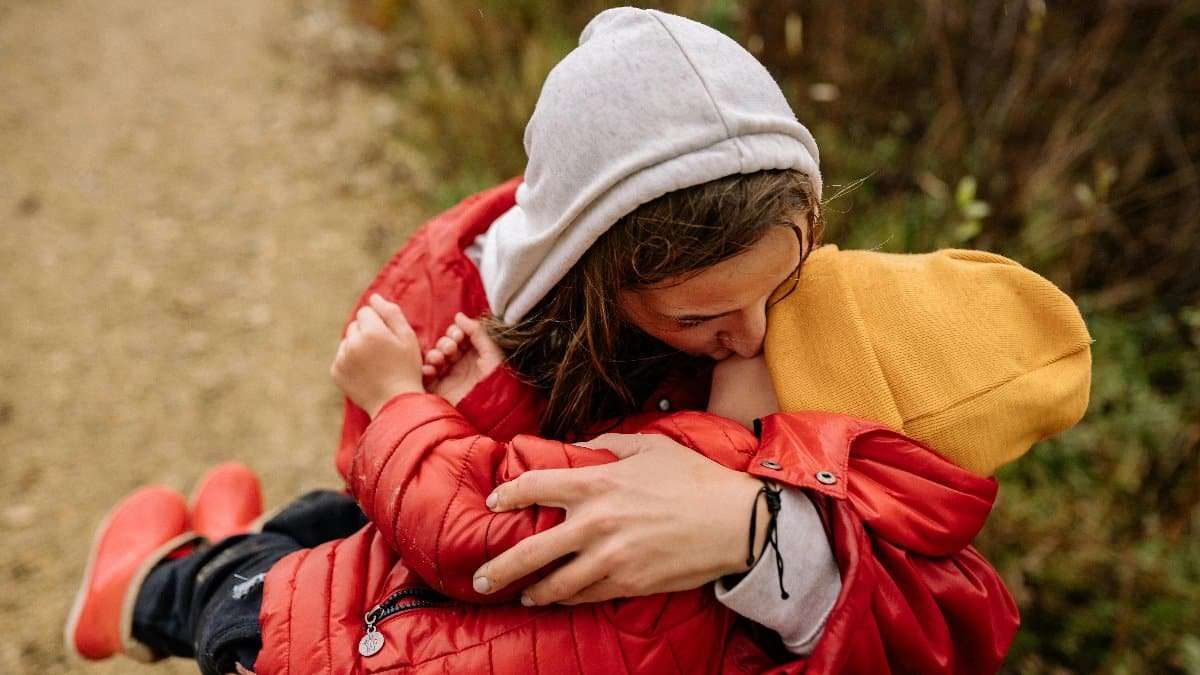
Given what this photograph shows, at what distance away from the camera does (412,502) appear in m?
1.39

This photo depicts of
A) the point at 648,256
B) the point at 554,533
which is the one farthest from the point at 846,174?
the point at 554,533

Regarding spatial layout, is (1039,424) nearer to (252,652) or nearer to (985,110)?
(252,652)

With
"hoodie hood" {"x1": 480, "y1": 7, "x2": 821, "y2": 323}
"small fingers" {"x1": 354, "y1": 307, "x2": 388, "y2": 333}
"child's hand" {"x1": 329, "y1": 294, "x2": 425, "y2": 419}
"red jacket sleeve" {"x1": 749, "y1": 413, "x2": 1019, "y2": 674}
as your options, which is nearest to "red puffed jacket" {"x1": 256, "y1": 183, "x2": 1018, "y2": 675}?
"red jacket sleeve" {"x1": 749, "y1": 413, "x2": 1019, "y2": 674}

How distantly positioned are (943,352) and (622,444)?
620 millimetres

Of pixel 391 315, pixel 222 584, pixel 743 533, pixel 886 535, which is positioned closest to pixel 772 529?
pixel 743 533

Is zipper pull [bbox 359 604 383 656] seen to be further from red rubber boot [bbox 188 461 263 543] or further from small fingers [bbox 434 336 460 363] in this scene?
red rubber boot [bbox 188 461 263 543]

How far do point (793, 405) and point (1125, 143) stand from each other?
273 centimetres

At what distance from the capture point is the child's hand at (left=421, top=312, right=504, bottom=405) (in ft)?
5.54

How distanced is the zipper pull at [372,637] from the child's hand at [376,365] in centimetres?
40

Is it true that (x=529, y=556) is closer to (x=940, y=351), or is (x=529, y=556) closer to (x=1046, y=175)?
(x=940, y=351)

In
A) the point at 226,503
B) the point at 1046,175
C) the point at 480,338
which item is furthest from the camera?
the point at 1046,175

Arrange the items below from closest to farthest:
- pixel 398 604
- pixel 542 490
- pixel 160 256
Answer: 1. pixel 542 490
2. pixel 398 604
3. pixel 160 256

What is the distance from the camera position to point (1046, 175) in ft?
9.88

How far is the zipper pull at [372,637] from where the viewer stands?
1.42 m
